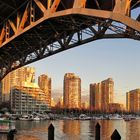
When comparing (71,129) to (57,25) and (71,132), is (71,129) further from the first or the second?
(57,25)

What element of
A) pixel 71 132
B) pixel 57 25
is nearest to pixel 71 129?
pixel 71 132

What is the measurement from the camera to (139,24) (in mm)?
16875

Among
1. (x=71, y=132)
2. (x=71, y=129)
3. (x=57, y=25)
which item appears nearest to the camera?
(x=57, y=25)

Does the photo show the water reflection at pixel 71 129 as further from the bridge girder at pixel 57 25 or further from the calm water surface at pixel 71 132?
the bridge girder at pixel 57 25

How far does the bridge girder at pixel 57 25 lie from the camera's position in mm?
18656

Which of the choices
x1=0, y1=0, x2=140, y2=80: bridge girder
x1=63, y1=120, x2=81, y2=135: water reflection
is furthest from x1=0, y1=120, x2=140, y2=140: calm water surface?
x1=0, y1=0, x2=140, y2=80: bridge girder

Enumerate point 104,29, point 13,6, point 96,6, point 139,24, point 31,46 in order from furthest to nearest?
point 31,46 < point 13,6 < point 104,29 < point 96,6 < point 139,24

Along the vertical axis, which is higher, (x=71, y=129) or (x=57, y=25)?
(x=57, y=25)

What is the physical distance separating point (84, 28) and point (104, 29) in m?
3.86

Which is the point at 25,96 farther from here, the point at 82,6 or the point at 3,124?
the point at 82,6

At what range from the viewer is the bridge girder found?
1866 cm

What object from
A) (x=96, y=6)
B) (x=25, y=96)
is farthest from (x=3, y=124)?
(x=25, y=96)

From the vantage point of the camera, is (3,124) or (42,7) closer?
(42,7)

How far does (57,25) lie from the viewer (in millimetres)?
28188
